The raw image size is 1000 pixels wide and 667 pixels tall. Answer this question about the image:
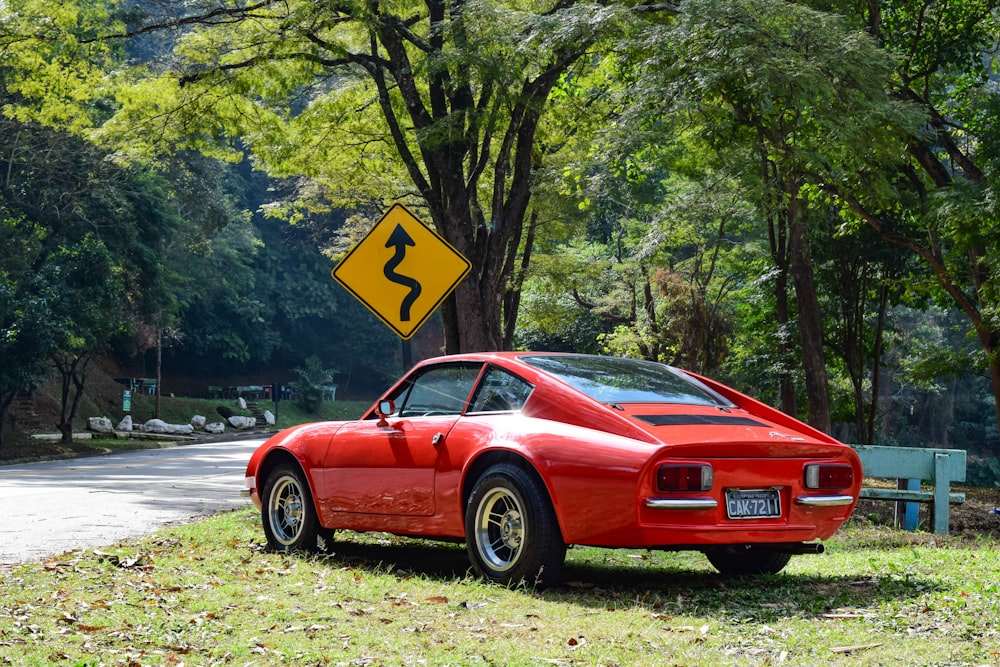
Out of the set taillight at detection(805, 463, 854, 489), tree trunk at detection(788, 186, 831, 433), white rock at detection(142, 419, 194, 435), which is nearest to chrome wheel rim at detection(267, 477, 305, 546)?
taillight at detection(805, 463, 854, 489)

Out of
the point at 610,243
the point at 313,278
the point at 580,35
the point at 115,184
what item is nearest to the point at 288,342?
the point at 313,278

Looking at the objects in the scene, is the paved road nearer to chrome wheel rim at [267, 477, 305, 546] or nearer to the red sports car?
chrome wheel rim at [267, 477, 305, 546]

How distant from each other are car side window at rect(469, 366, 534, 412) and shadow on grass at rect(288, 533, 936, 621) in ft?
3.40

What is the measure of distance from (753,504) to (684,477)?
1.64ft

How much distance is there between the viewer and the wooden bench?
11227mm

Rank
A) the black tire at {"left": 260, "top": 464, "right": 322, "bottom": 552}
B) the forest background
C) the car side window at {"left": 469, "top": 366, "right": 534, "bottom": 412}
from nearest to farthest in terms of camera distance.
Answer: the car side window at {"left": 469, "top": 366, "right": 534, "bottom": 412} → the black tire at {"left": 260, "top": 464, "right": 322, "bottom": 552} → the forest background

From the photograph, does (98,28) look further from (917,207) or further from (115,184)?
(115,184)

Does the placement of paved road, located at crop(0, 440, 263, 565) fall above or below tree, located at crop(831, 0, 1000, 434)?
below

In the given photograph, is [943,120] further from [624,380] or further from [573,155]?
[624,380]

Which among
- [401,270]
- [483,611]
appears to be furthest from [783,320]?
[483,611]

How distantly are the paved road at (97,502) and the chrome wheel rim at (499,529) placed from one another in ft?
12.3

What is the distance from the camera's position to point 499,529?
289 inches

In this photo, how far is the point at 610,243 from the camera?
145 feet

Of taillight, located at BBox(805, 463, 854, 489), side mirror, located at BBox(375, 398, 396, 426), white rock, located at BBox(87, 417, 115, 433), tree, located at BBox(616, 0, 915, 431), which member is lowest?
white rock, located at BBox(87, 417, 115, 433)
